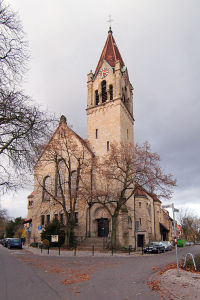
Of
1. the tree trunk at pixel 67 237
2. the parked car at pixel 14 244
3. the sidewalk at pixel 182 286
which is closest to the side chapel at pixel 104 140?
the tree trunk at pixel 67 237

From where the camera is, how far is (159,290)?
7773mm

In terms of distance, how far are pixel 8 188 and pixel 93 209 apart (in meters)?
20.4

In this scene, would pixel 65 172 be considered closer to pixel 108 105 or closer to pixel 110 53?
pixel 108 105

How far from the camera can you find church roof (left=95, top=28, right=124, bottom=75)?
42219 mm

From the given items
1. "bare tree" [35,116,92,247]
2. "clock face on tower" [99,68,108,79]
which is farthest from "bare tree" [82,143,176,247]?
"clock face on tower" [99,68,108,79]

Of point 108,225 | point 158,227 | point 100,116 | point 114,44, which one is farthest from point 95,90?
point 158,227

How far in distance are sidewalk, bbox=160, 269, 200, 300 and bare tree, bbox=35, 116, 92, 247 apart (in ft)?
57.7

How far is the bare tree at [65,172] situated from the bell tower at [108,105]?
3017 millimetres

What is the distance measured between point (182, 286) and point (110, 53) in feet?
136

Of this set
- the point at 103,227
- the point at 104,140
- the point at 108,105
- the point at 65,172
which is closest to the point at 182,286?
the point at 103,227

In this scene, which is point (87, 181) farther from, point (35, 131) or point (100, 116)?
point (35, 131)

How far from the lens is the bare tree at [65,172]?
94.5 ft

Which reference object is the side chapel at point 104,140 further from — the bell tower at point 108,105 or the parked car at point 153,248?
the parked car at point 153,248

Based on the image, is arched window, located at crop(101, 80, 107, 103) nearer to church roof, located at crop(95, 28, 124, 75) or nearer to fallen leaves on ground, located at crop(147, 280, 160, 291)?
church roof, located at crop(95, 28, 124, 75)
